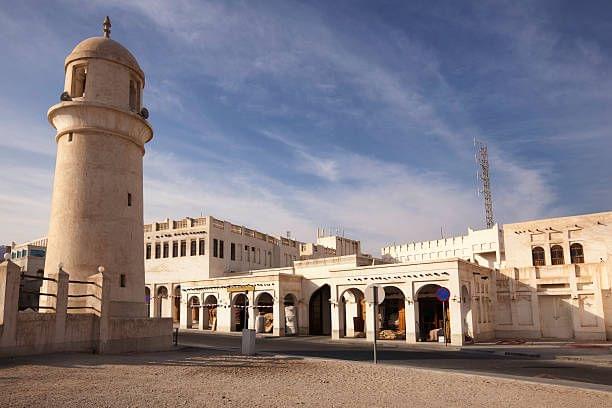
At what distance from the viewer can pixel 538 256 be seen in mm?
34688

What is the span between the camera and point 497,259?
180 feet

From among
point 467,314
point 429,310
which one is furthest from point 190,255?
point 467,314

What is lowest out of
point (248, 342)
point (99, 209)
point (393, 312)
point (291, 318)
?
point (248, 342)

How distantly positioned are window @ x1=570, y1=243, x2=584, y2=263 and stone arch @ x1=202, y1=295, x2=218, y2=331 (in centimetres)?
2765

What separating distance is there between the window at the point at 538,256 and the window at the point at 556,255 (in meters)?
0.65

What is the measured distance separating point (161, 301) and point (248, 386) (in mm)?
40140

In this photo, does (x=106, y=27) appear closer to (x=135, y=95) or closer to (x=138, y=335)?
(x=135, y=95)

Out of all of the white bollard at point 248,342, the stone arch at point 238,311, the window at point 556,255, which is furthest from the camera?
the stone arch at point 238,311

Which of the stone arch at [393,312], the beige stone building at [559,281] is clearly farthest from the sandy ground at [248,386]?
the beige stone building at [559,281]

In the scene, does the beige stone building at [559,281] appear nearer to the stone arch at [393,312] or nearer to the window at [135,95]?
the stone arch at [393,312]

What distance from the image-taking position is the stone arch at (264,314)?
3878 centimetres

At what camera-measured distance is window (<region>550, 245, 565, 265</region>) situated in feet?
111

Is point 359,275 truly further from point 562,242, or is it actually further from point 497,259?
point 497,259

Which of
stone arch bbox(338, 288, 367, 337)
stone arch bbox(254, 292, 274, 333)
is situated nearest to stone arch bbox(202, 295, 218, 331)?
stone arch bbox(254, 292, 274, 333)
